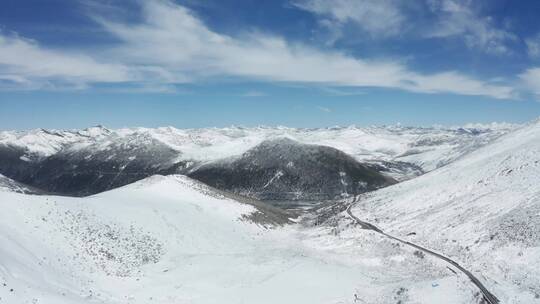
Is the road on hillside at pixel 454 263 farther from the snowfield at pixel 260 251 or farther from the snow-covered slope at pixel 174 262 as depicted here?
the snow-covered slope at pixel 174 262

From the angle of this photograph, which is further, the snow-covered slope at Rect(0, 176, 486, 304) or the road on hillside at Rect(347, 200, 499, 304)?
the snow-covered slope at Rect(0, 176, 486, 304)

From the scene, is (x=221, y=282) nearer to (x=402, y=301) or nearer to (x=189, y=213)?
(x=402, y=301)

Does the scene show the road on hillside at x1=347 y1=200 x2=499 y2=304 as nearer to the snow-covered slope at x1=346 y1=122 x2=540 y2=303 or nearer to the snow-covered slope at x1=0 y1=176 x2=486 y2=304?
the snow-covered slope at x1=346 y1=122 x2=540 y2=303

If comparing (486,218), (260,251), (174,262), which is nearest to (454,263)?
(486,218)

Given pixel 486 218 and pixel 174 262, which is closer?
pixel 174 262

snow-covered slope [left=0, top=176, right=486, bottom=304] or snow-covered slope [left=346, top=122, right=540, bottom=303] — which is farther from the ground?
snow-covered slope [left=346, top=122, right=540, bottom=303]

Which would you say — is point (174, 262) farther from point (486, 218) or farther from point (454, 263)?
point (486, 218)

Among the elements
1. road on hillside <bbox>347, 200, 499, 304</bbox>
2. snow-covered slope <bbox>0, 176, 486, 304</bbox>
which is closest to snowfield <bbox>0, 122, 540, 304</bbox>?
snow-covered slope <bbox>0, 176, 486, 304</bbox>

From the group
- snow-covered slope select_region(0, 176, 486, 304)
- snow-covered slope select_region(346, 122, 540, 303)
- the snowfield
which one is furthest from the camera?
snow-covered slope select_region(346, 122, 540, 303)
